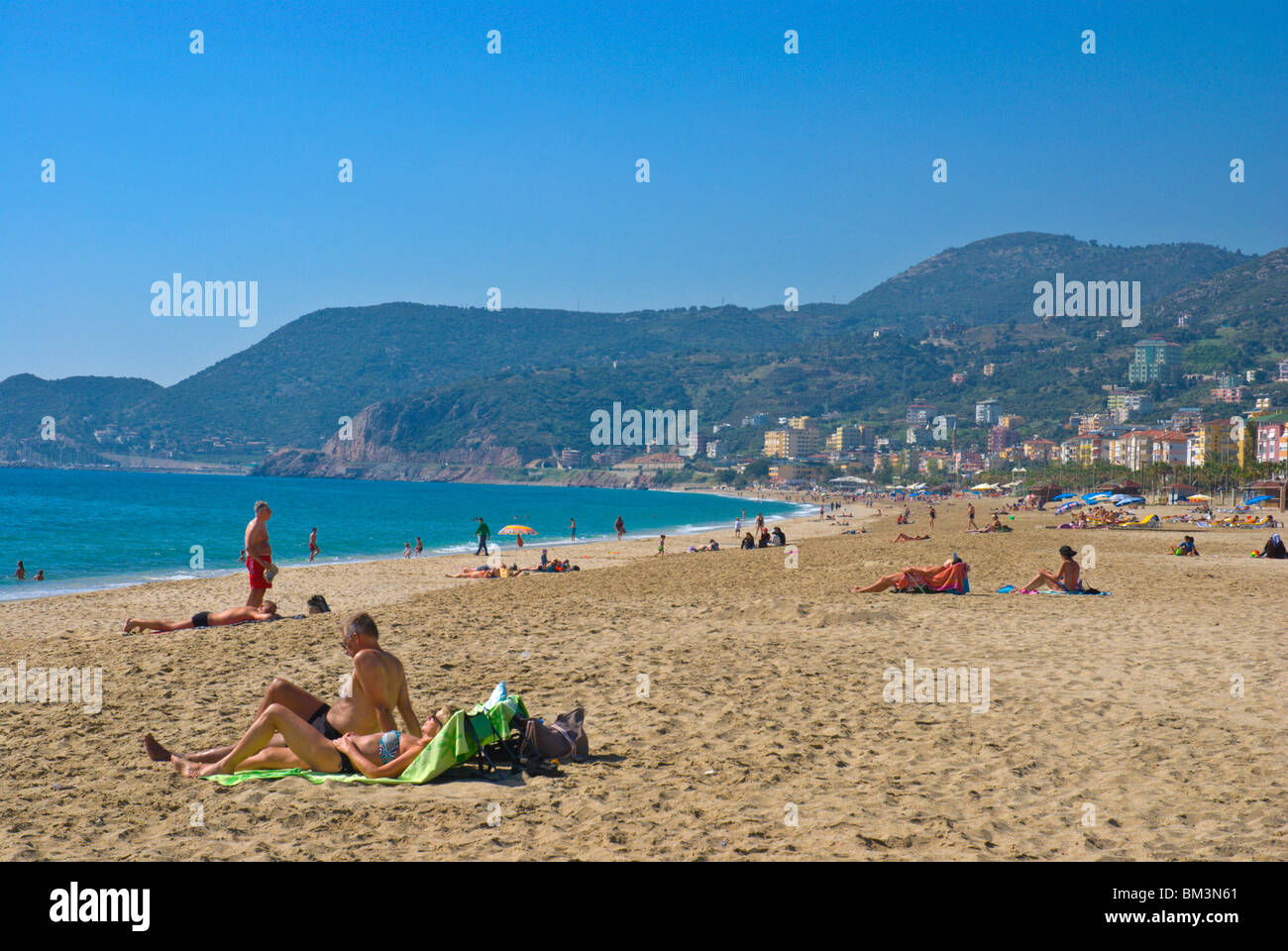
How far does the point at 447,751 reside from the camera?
5.68 metres

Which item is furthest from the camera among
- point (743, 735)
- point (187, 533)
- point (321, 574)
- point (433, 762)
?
point (187, 533)

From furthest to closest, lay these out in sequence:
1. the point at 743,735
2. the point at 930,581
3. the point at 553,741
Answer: the point at 930,581 → the point at 743,735 → the point at 553,741

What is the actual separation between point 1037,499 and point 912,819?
237ft

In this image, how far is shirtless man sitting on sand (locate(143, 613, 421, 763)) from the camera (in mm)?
5789

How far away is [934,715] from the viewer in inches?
280

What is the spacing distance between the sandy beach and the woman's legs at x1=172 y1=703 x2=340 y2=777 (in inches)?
6.8

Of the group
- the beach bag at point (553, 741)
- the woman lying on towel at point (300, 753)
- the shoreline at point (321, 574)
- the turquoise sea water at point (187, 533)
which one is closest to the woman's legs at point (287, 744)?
the woman lying on towel at point (300, 753)

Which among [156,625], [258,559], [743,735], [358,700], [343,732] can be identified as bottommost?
[156,625]

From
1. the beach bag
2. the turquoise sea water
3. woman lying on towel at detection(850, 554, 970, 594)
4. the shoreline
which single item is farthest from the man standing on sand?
the turquoise sea water

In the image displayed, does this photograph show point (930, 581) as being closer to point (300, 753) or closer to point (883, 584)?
point (883, 584)

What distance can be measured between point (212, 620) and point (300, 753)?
23.9ft

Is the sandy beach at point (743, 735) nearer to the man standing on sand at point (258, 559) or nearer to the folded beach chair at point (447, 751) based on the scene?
the folded beach chair at point (447, 751)

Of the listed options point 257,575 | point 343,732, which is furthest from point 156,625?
point 343,732

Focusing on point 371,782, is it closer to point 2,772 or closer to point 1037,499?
point 2,772
